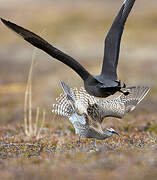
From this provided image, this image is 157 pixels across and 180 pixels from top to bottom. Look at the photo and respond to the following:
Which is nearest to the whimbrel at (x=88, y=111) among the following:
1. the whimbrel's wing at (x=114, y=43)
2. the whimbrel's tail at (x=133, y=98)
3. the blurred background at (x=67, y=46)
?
the whimbrel's tail at (x=133, y=98)

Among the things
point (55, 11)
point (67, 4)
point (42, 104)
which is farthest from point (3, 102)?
point (67, 4)

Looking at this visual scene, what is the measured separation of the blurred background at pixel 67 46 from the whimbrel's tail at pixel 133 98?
7.25 m

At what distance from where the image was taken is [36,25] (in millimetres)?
42812

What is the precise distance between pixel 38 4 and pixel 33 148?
4659 centimetres

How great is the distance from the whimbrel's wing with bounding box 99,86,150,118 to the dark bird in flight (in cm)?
29

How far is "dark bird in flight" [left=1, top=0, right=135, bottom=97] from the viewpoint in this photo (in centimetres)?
707

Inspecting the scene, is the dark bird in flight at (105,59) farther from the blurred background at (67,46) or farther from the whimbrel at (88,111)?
the blurred background at (67,46)

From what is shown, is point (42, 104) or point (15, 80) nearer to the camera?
point (42, 104)

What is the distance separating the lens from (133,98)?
912 cm

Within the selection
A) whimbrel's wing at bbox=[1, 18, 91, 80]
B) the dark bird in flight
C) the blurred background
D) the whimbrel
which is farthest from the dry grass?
whimbrel's wing at bbox=[1, 18, 91, 80]

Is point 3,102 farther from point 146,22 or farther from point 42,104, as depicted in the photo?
point 146,22

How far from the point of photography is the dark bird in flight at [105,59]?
23.2ft

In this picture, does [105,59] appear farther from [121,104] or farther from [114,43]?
[121,104]

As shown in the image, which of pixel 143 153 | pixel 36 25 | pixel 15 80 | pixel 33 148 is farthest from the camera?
pixel 36 25
